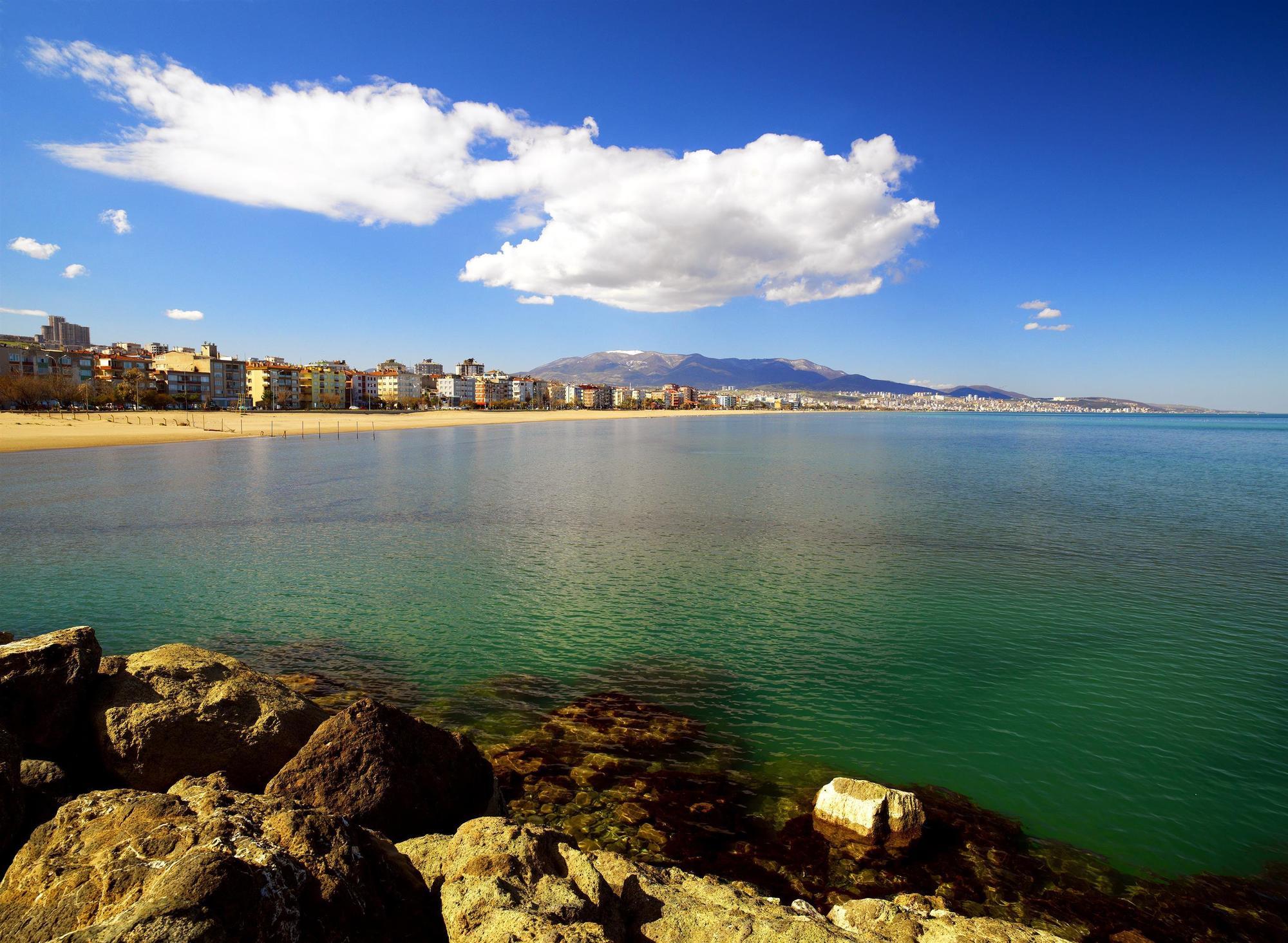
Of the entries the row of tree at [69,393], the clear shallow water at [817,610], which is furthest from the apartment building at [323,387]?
the clear shallow water at [817,610]

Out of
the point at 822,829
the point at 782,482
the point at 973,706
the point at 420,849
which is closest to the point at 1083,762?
the point at 973,706

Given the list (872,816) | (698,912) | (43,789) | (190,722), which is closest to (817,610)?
(872,816)

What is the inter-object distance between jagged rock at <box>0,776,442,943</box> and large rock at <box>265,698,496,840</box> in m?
1.02

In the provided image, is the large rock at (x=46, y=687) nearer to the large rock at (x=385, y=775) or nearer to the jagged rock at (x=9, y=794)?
the jagged rock at (x=9, y=794)

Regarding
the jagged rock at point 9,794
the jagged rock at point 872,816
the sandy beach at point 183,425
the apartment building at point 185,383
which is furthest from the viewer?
the apartment building at point 185,383

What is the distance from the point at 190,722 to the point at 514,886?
4321 mm

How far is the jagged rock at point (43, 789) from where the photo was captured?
482cm

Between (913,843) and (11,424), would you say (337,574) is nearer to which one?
(913,843)

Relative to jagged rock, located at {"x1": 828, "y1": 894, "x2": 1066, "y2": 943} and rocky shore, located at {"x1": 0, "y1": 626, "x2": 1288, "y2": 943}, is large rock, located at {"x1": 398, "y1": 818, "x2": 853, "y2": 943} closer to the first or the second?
rocky shore, located at {"x1": 0, "y1": 626, "x2": 1288, "y2": 943}

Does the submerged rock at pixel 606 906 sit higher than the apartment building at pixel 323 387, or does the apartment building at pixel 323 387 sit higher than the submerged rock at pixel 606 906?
the apartment building at pixel 323 387

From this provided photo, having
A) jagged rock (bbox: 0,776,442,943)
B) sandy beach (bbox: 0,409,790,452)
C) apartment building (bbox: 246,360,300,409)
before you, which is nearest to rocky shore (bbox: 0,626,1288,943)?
jagged rock (bbox: 0,776,442,943)

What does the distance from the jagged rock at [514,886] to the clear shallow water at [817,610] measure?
4658 millimetres

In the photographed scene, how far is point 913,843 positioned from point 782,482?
32.3m

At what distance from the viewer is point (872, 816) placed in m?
7.21
